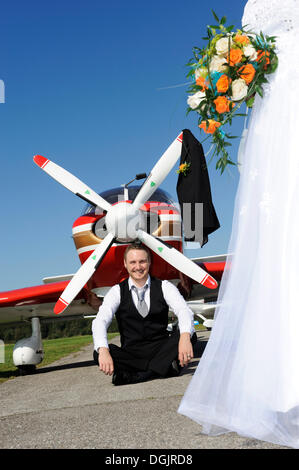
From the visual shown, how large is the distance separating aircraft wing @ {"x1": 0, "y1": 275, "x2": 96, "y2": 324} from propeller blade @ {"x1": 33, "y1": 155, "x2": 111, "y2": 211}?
2.00 metres

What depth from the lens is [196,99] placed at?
9.19 ft

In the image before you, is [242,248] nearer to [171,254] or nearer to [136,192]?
[171,254]

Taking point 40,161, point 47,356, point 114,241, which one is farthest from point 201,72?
point 47,356

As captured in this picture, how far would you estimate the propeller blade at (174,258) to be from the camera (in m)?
6.44

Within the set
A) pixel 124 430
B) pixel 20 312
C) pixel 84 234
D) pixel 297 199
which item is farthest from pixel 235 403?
pixel 20 312

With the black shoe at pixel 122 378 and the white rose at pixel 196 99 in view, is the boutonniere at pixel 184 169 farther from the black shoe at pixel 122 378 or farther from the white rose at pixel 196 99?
the black shoe at pixel 122 378

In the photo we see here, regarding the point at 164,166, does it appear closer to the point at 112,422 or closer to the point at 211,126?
the point at 211,126

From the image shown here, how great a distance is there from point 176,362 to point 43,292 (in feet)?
13.8

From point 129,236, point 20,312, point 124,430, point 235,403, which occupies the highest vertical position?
point 129,236

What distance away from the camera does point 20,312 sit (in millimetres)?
9305

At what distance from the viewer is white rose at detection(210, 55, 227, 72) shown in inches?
104

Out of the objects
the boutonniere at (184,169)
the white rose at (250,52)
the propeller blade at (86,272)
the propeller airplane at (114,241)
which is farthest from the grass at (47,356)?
the white rose at (250,52)

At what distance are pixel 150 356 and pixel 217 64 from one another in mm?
2914

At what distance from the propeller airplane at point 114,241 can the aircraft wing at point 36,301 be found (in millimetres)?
19
